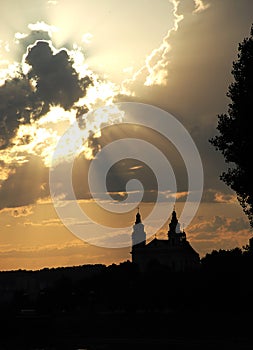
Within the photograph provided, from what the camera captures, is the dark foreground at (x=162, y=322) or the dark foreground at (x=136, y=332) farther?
the dark foreground at (x=162, y=322)

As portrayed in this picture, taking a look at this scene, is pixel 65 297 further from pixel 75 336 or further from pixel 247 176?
pixel 247 176

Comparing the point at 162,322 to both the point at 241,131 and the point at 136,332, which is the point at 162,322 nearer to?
the point at 136,332

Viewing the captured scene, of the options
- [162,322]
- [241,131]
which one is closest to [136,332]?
[162,322]

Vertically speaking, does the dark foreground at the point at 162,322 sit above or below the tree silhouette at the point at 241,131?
below

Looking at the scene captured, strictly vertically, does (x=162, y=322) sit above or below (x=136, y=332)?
above

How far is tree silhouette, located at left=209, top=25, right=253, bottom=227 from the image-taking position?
147 ft

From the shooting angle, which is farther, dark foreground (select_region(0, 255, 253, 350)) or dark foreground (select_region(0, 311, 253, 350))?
dark foreground (select_region(0, 255, 253, 350))

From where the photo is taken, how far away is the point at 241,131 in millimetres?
45219

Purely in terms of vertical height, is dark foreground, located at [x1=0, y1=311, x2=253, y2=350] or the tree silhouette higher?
the tree silhouette

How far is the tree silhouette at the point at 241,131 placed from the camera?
44844mm

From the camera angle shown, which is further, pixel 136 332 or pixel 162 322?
pixel 162 322

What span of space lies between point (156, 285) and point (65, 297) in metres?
23.5

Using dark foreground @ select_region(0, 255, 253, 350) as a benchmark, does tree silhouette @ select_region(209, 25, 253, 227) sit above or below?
above

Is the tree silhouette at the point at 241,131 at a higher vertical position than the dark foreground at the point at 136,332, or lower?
higher
